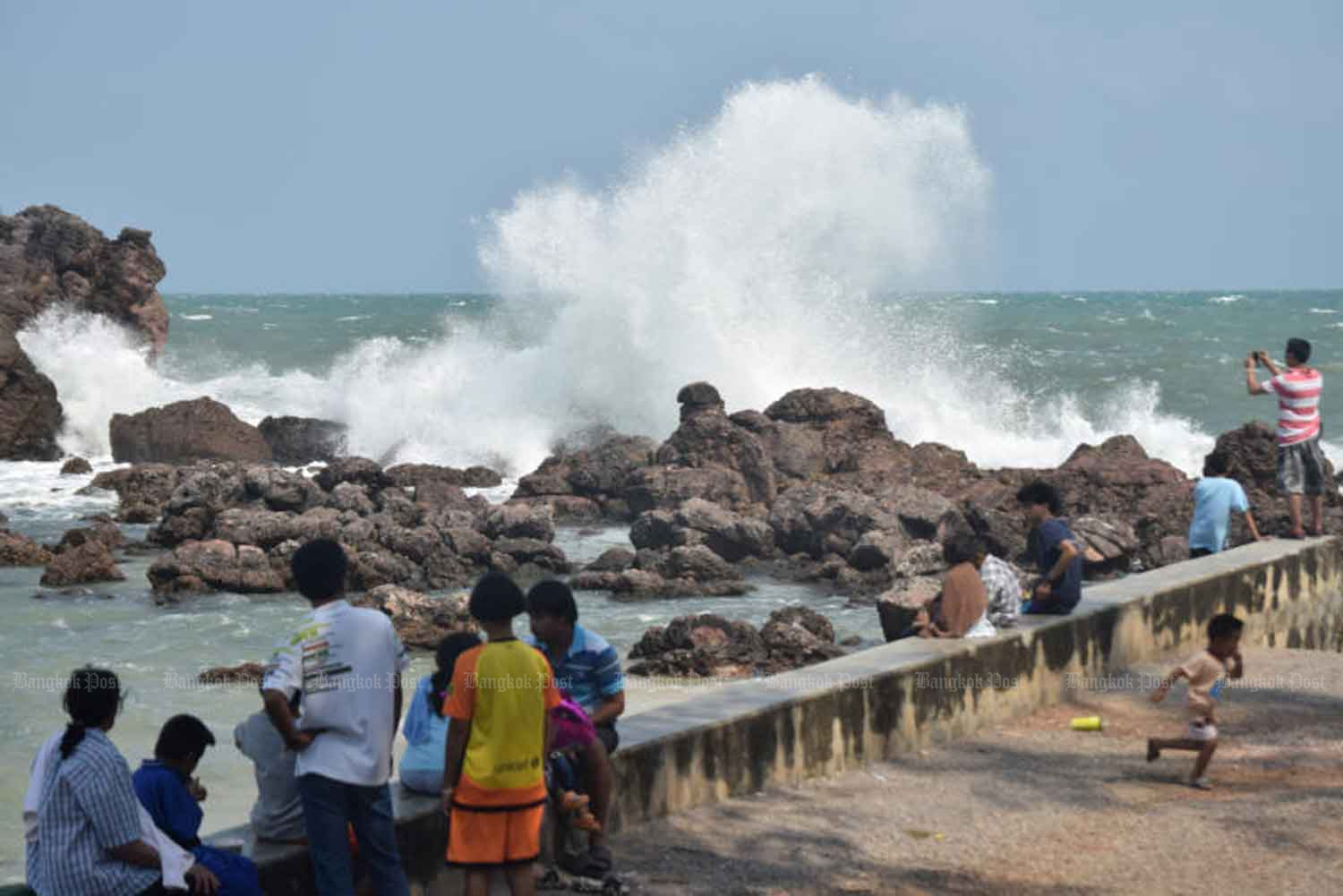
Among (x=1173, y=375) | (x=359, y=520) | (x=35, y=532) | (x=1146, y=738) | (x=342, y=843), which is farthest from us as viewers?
(x=1173, y=375)

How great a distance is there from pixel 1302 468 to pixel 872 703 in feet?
18.1

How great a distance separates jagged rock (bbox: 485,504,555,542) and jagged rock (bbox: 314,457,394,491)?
3955mm

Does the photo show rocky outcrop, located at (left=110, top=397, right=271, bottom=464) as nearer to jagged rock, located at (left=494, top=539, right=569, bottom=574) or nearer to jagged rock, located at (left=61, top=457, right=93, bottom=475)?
jagged rock, located at (left=61, top=457, right=93, bottom=475)

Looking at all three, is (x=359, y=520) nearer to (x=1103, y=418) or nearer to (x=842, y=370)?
(x=842, y=370)

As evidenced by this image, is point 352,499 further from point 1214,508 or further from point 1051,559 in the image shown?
point 1051,559

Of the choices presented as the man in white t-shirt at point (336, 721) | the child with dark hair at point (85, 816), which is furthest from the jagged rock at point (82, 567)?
the child with dark hair at point (85, 816)

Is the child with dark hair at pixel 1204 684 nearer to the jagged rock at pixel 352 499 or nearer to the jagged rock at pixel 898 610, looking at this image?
the jagged rock at pixel 898 610

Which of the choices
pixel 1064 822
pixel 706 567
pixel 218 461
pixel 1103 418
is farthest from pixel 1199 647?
pixel 1103 418

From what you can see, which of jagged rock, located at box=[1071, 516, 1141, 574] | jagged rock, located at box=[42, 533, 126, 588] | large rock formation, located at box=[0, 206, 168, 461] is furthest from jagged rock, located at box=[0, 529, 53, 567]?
large rock formation, located at box=[0, 206, 168, 461]

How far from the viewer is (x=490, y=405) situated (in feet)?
99.0

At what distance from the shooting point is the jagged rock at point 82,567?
50.8 feet

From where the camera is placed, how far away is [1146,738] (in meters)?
6.93

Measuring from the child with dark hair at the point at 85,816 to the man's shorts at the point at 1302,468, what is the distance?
8.77 meters

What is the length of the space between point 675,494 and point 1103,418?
54.6 ft
